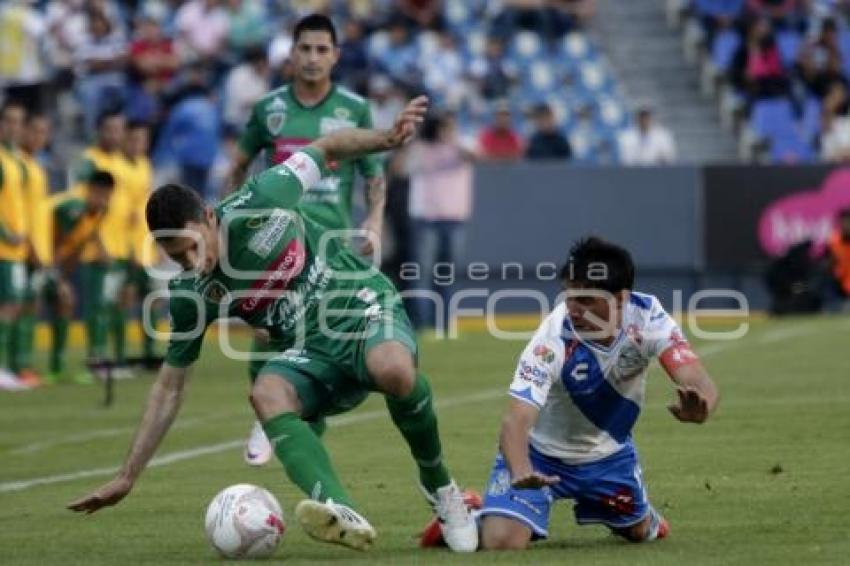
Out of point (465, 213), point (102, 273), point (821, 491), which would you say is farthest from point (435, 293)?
point (821, 491)

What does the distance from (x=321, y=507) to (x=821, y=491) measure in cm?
332

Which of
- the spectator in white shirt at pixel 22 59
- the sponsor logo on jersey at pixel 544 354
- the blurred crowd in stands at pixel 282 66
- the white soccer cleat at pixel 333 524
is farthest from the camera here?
the spectator in white shirt at pixel 22 59

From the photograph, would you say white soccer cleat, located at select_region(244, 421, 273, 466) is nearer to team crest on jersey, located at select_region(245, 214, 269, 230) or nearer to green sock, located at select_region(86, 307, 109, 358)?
team crest on jersey, located at select_region(245, 214, 269, 230)

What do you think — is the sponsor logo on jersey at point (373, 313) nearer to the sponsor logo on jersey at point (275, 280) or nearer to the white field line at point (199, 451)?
the sponsor logo on jersey at point (275, 280)

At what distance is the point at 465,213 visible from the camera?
89.5ft

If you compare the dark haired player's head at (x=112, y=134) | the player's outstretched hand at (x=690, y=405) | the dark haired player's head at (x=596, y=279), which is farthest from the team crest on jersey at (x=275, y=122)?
the dark haired player's head at (x=112, y=134)

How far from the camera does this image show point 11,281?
20828 mm

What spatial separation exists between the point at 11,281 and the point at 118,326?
1.81 meters

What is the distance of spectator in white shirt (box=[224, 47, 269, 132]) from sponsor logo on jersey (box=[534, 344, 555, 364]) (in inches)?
747

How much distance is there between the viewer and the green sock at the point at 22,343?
21.5 metres

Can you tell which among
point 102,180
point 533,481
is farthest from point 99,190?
point 533,481

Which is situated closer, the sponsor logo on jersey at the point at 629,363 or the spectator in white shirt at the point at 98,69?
the sponsor logo on jersey at the point at 629,363

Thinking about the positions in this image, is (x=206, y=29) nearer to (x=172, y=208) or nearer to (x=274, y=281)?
(x=274, y=281)

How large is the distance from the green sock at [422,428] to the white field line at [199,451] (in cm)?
363
